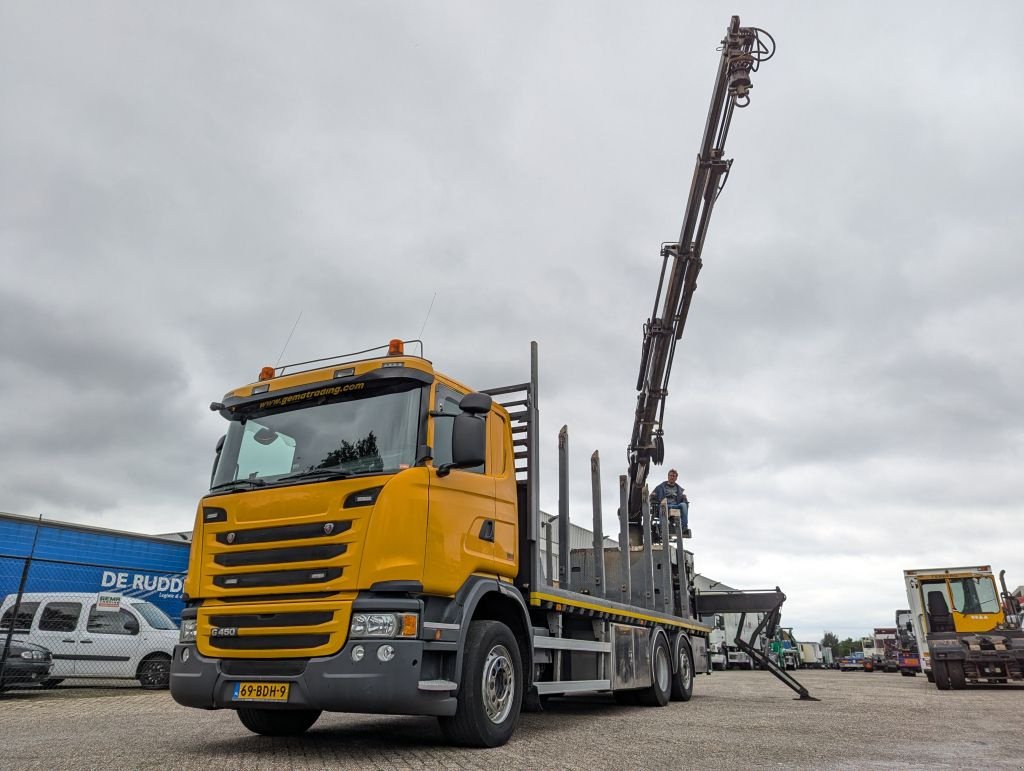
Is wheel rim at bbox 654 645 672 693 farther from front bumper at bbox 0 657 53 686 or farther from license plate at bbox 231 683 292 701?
front bumper at bbox 0 657 53 686

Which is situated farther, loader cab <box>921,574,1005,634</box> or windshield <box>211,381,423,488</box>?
loader cab <box>921,574,1005,634</box>

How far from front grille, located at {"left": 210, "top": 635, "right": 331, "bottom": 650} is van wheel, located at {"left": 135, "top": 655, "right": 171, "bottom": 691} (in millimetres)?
8941

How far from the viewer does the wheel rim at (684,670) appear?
458 inches

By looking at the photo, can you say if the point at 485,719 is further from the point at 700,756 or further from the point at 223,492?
the point at 223,492

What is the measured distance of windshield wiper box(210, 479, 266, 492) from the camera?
6172mm

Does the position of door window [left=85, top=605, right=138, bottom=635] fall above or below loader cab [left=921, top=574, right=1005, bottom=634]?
below

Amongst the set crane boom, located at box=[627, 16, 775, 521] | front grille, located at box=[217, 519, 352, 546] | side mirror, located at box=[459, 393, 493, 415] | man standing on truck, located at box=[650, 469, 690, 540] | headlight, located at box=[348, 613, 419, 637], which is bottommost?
headlight, located at box=[348, 613, 419, 637]

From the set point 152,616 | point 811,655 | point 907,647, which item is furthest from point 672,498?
point 811,655

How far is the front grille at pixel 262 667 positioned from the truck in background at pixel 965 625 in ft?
50.7

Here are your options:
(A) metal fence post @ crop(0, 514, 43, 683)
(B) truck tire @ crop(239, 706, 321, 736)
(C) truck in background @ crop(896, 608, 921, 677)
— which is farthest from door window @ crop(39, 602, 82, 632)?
(C) truck in background @ crop(896, 608, 921, 677)

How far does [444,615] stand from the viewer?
19.4 feet

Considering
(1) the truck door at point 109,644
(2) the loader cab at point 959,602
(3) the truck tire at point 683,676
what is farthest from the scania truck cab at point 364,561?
(2) the loader cab at point 959,602

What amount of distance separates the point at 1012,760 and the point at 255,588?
19.0ft

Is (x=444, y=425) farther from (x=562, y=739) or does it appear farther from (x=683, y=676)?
(x=683, y=676)
